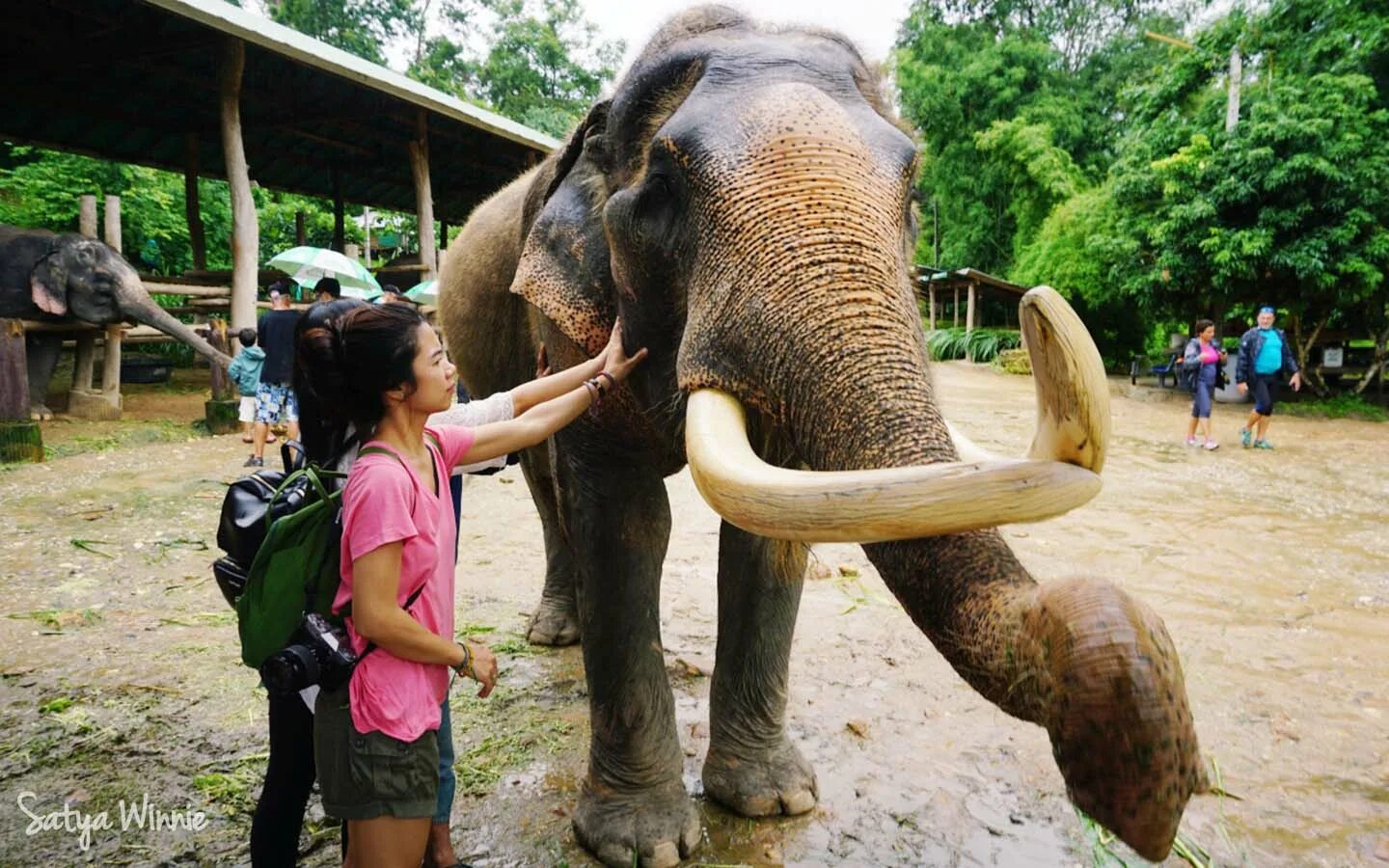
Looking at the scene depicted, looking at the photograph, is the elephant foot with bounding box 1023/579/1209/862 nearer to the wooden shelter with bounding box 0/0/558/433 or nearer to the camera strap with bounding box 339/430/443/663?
the camera strap with bounding box 339/430/443/663

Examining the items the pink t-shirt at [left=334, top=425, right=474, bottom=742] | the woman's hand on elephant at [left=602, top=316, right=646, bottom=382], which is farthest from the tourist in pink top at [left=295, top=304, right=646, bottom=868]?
the woman's hand on elephant at [left=602, top=316, right=646, bottom=382]

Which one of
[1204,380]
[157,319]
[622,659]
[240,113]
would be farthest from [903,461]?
[240,113]

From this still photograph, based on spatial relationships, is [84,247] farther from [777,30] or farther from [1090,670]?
[1090,670]

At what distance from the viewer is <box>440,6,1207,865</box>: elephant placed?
48.9 inches

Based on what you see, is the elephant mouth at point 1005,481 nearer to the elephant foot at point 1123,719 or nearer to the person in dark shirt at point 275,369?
the elephant foot at point 1123,719

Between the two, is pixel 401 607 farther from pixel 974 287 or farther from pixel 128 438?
pixel 974 287

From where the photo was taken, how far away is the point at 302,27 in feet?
101

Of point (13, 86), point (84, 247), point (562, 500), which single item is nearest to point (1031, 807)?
point (562, 500)

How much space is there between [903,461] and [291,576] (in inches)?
48.9

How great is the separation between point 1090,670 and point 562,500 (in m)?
2.02

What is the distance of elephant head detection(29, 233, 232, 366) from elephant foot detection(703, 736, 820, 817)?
32.3 ft

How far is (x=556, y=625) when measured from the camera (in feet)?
14.3

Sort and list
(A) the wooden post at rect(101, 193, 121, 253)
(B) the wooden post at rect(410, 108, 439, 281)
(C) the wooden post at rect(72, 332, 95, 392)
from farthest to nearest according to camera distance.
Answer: (B) the wooden post at rect(410, 108, 439, 281) < (A) the wooden post at rect(101, 193, 121, 253) < (C) the wooden post at rect(72, 332, 95, 392)

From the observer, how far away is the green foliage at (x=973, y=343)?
26.5m
